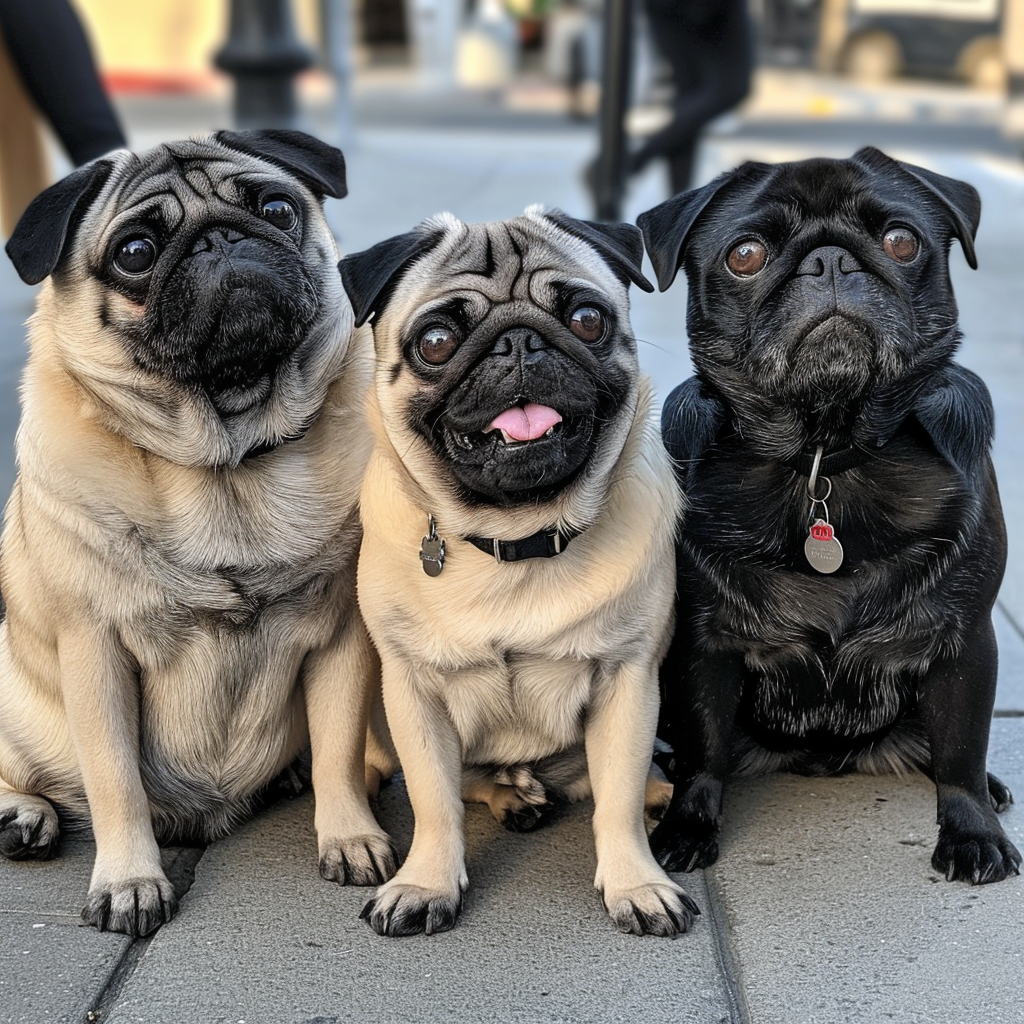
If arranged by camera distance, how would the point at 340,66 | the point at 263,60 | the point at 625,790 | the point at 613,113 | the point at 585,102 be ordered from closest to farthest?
1. the point at 625,790
2. the point at 613,113
3. the point at 263,60
4. the point at 340,66
5. the point at 585,102

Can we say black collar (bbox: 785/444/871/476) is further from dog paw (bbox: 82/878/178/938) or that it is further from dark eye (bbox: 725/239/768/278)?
dog paw (bbox: 82/878/178/938)

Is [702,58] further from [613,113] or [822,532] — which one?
[822,532]

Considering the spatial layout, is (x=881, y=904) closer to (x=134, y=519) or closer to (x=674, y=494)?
(x=674, y=494)

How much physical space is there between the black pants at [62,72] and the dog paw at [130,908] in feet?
10.1

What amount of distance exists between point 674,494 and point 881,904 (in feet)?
3.06

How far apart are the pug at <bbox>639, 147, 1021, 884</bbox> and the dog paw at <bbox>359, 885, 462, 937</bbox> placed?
0.49 m

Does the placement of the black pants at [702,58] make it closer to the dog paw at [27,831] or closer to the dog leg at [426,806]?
the dog leg at [426,806]

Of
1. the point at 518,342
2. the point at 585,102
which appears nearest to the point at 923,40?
the point at 585,102

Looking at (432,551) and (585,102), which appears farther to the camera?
(585,102)

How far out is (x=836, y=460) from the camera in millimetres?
2963

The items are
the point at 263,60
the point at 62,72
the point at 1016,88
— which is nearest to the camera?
the point at 62,72

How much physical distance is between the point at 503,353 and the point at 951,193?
98 cm

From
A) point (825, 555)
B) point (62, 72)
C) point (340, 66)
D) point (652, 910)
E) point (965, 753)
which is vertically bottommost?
point (340, 66)

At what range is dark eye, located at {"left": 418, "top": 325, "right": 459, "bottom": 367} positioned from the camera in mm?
2744
